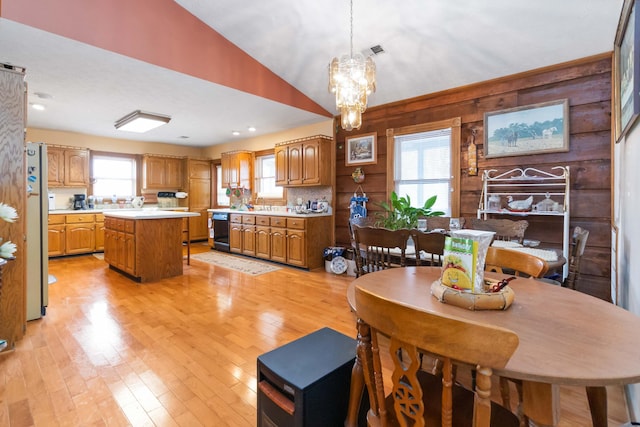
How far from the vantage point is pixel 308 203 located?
18.0 feet

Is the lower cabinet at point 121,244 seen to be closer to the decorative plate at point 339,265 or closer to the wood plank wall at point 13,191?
the wood plank wall at point 13,191

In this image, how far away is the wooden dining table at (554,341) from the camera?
0.72m

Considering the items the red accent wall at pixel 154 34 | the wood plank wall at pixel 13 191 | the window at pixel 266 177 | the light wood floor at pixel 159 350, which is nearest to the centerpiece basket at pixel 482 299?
the light wood floor at pixel 159 350

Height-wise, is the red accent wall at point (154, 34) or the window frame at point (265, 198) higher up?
the red accent wall at point (154, 34)

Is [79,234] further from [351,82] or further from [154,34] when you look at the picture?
[351,82]

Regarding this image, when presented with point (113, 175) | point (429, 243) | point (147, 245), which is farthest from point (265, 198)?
point (429, 243)

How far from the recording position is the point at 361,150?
481 cm

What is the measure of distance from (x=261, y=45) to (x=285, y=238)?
2764 millimetres

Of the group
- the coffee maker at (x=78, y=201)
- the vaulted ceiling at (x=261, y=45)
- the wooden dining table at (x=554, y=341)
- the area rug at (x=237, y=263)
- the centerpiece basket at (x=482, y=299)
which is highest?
the vaulted ceiling at (x=261, y=45)

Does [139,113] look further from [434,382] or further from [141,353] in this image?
[434,382]

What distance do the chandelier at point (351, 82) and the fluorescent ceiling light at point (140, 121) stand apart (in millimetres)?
3591

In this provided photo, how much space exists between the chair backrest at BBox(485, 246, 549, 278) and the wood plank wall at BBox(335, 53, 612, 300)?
6.60ft

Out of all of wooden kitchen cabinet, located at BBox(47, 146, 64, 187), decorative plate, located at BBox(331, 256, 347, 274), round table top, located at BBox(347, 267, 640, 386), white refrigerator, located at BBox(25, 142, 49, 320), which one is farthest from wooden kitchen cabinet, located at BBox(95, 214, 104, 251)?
round table top, located at BBox(347, 267, 640, 386)

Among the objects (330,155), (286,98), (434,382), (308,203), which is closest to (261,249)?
(308,203)
